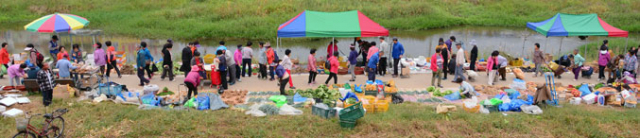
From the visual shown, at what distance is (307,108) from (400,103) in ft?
7.08

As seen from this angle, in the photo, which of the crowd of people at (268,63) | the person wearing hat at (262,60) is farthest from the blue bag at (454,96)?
the person wearing hat at (262,60)

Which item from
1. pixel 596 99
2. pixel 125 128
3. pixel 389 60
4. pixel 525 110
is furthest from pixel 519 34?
pixel 125 128

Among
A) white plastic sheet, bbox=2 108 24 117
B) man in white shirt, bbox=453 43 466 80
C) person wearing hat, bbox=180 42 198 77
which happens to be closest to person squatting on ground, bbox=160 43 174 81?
person wearing hat, bbox=180 42 198 77

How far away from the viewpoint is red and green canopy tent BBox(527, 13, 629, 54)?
14.1 meters

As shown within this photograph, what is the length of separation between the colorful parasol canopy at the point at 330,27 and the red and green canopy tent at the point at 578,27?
523 centimetres

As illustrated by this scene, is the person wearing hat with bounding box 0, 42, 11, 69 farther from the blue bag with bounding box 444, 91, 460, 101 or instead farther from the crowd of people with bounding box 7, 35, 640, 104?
the blue bag with bounding box 444, 91, 460, 101

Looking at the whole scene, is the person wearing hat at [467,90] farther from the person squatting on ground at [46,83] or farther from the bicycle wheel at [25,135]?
the person squatting on ground at [46,83]

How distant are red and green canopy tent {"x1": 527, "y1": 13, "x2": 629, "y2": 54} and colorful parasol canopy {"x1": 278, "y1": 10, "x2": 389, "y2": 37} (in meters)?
5.23

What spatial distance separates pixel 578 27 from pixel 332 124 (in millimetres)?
9849

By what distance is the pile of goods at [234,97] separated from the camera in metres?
10.4

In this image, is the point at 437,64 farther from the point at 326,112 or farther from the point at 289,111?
the point at 289,111

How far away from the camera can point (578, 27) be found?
563 inches

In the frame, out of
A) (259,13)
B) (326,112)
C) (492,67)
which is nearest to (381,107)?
(326,112)

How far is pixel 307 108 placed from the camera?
990cm
